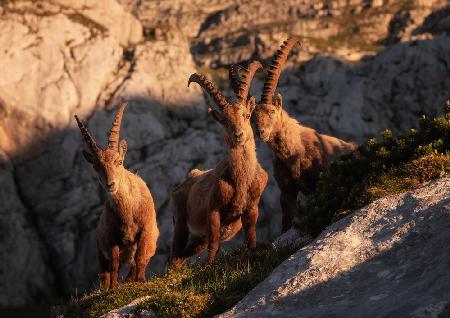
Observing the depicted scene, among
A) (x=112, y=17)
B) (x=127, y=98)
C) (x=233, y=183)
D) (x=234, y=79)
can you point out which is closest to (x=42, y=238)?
(x=127, y=98)

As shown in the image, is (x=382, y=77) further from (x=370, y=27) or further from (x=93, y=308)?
(x=93, y=308)

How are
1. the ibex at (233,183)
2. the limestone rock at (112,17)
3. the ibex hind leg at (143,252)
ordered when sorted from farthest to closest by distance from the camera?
1. the limestone rock at (112,17)
2. the ibex hind leg at (143,252)
3. the ibex at (233,183)

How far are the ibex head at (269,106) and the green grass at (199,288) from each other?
531cm

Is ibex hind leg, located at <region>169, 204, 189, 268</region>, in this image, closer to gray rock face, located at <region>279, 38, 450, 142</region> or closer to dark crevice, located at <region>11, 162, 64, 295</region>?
dark crevice, located at <region>11, 162, 64, 295</region>

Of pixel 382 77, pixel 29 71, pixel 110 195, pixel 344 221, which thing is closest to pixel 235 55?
pixel 382 77

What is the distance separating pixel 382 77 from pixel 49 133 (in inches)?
1078

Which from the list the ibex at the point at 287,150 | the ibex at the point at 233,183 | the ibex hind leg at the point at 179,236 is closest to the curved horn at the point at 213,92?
the ibex at the point at 233,183

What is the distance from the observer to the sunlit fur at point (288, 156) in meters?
20.0

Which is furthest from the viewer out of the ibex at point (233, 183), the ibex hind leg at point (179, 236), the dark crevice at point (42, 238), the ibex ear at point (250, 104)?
the dark crevice at point (42, 238)

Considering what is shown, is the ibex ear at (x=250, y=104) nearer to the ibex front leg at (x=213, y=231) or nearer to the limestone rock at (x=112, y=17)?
the ibex front leg at (x=213, y=231)

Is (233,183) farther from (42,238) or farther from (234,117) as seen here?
(42,238)

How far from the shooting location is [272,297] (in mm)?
10469

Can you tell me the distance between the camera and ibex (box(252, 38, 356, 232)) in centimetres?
2006

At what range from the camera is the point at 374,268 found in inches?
404
